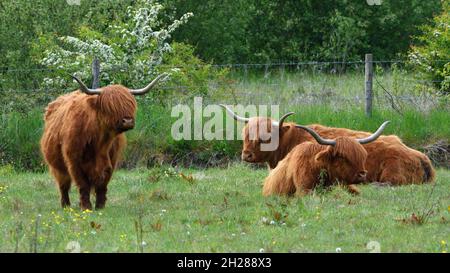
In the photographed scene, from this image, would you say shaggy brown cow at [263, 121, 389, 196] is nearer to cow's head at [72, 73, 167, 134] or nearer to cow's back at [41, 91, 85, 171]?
cow's head at [72, 73, 167, 134]

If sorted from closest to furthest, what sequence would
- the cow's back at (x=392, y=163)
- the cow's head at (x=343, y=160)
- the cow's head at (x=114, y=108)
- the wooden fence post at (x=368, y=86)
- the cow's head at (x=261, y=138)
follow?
the cow's head at (x=114, y=108)
the cow's head at (x=343, y=160)
the cow's back at (x=392, y=163)
the cow's head at (x=261, y=138)
the wooden fence post at (x=368, y=86)

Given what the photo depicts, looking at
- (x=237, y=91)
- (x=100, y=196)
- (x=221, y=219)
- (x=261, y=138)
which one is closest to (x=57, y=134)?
(x=100, y=196)

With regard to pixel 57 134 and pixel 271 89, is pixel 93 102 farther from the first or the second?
pixel 271 89

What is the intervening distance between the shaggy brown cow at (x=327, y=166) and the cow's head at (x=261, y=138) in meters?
1.30

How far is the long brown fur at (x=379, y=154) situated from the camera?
11.8 meters

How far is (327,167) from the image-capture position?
10602 mm

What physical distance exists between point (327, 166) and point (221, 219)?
2180 millimetres

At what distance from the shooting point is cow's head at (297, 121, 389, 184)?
10.5 meters

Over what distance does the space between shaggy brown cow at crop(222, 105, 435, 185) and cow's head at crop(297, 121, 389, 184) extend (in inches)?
45.3

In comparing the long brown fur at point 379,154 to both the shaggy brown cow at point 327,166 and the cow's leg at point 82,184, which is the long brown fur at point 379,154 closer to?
the shaggy brown cow at point 327,166

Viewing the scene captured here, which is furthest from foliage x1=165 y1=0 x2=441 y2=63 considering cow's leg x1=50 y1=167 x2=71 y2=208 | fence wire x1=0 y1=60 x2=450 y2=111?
cow's leg x1=50 y1=167 x2=71 y2=208

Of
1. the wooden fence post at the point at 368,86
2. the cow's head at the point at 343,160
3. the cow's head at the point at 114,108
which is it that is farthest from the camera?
the wooden fence post at the point at 368,86

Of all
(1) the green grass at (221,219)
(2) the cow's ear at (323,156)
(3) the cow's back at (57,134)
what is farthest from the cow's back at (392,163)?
(3) the cow's back at (57,134)

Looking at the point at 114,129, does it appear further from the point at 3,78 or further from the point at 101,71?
the point at 3,78
